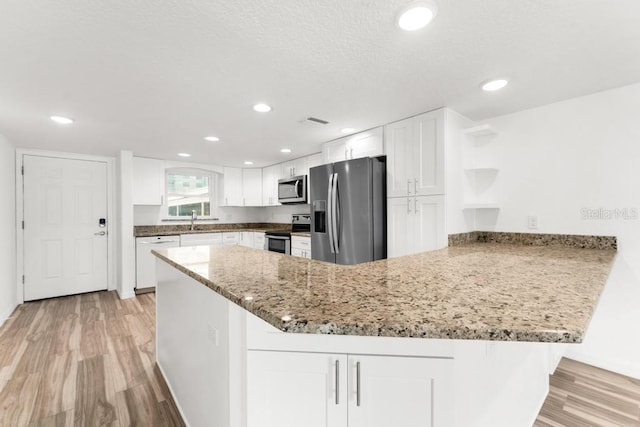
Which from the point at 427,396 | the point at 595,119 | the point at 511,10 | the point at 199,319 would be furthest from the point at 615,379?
the point at 199,319

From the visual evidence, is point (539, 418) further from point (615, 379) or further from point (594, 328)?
point (594, 328)

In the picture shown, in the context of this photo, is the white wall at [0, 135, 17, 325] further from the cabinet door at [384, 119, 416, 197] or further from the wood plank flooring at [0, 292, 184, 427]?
the cabinet door at [384, 119, 416, 197]

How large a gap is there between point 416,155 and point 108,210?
460 centimetres

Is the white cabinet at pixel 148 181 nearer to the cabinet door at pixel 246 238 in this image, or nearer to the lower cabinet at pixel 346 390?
the cabinet door at pixel 246 238

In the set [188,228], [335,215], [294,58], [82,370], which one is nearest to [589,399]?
[335,215]

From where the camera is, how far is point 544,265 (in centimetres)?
150

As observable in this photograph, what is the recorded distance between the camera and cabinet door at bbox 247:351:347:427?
0.90 m

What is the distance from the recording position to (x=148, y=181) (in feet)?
15.0

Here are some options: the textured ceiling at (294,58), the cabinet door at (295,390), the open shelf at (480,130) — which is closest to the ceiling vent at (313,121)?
the textured ceiling at (294,58)

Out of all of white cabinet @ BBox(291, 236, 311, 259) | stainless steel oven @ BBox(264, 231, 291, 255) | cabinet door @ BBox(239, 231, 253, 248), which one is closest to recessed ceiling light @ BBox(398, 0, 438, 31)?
white cabinet @ BBox(291, 236, 311, 259)

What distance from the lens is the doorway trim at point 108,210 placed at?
382 cm

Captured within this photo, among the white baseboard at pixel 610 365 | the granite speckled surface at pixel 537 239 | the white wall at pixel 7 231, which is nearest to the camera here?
the white baseboard at pixel 610 365

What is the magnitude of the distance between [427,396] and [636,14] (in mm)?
1922

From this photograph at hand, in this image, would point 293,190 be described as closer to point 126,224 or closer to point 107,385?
point 126,224
